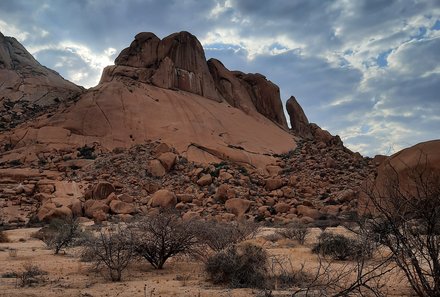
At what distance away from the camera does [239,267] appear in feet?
27.8

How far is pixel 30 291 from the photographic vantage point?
7621 millimetres

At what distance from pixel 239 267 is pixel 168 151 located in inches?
1183

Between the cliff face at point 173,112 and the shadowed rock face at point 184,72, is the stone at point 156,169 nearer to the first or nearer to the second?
the cliff face at point 173,112

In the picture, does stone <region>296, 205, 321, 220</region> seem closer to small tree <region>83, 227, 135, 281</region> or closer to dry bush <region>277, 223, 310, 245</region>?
dry bush <region>277, 223, 310, 245</region>

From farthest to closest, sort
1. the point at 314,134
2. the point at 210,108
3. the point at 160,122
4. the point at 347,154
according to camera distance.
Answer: the point at 314,134
the point at 210,108
the point at 160,122
the point at 347,154

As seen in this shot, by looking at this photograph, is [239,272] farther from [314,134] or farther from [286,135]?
[314,134]

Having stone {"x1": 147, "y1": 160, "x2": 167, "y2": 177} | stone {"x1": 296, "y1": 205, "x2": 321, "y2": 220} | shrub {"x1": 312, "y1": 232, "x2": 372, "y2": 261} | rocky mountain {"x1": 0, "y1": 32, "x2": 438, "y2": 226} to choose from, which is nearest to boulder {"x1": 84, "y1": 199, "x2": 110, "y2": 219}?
rocky mountain {"x1": 0, "y1": 32, "x2": 438, "y2": 226}

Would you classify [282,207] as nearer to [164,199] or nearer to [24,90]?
[164,199]

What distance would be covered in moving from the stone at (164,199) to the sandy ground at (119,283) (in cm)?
1433

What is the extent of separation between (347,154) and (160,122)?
20269 millimetres

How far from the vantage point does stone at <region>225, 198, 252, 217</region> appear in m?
27.7

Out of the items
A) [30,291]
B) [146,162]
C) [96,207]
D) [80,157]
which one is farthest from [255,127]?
[30,291]

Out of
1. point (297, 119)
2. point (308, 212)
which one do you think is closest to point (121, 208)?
point (308, 212)

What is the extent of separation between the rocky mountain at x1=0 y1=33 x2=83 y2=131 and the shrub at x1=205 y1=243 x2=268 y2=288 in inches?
1683
